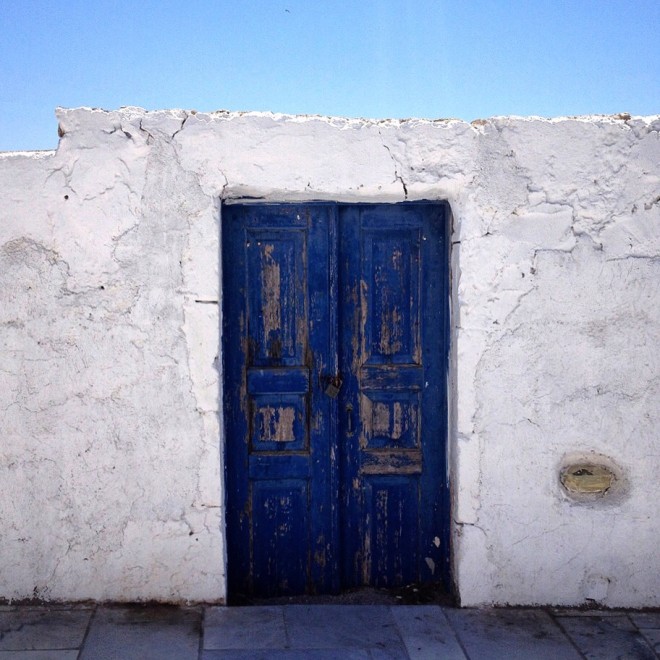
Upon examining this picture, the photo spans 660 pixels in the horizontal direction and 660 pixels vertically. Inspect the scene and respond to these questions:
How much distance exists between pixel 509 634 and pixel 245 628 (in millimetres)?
1181

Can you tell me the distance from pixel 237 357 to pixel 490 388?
1.22m

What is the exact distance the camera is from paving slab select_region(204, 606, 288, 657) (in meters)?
3.25

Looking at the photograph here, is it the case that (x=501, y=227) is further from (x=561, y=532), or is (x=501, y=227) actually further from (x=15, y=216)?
(x=15, y=216)

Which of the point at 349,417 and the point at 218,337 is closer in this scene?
the point at 218,337

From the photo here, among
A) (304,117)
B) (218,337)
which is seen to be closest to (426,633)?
(218,337)

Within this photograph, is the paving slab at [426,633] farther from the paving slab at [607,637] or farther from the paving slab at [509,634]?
the paving slab at [607,637]

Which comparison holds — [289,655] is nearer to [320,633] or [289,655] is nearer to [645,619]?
[320,633]

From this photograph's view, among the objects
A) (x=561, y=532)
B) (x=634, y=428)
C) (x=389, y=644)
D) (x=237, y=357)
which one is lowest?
(x=389, y=644)

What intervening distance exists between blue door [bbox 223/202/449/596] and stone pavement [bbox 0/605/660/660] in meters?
0.30

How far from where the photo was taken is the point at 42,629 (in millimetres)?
3320

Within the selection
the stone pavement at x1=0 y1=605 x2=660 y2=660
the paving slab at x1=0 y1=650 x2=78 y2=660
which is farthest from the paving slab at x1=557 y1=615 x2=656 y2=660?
the paving slab at x1=0 y1=650 x2=78 y2=660

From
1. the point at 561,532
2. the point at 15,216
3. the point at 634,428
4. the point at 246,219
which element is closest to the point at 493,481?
the point at 561,532

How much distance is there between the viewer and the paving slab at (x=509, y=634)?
10.6 feet

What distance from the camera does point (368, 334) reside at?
3713 mm
